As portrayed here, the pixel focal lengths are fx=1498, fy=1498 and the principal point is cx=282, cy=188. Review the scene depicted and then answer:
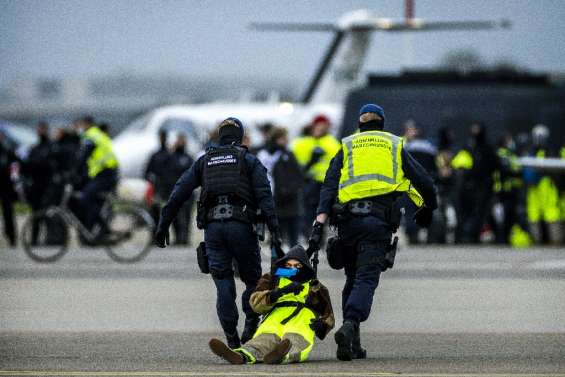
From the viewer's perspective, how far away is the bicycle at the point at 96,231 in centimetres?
1944

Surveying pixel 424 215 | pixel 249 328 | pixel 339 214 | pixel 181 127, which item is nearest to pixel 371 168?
pixel 339 214

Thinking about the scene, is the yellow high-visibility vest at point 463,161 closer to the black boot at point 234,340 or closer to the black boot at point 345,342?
the black boot at point 234,340

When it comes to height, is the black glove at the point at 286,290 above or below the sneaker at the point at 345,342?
above

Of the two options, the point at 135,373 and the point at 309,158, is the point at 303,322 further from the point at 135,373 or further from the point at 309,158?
the point at 309,158

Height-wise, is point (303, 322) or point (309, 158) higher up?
point (309, 158)

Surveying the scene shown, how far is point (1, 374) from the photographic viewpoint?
851 cm

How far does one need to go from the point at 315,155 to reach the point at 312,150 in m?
0.11

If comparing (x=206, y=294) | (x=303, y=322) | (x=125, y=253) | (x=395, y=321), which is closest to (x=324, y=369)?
(x=303, y=322)

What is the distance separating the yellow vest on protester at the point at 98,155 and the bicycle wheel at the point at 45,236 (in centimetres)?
100

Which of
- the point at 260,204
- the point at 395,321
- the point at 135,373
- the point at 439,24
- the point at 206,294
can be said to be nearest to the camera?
the point at 135,373

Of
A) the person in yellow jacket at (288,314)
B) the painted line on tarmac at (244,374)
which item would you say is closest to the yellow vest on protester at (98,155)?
the person in yellow jacket at (288,314)

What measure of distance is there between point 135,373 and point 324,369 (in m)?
1.12

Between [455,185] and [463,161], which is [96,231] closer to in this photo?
[455,185]

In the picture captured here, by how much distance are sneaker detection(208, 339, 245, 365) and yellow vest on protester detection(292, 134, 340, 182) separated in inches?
386
